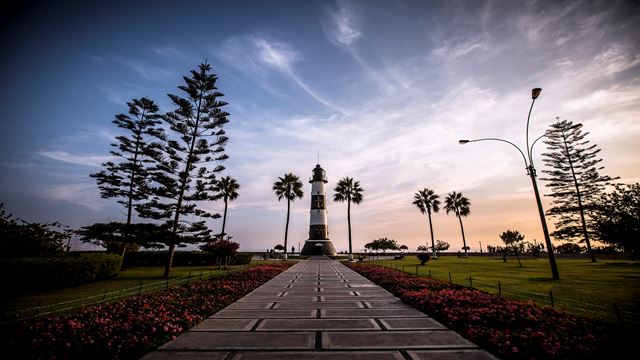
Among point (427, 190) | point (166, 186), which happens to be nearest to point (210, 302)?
point (166, 186)

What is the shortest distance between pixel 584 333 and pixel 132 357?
1017 cm

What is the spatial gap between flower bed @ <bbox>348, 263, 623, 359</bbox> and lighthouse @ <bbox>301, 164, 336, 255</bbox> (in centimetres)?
4457

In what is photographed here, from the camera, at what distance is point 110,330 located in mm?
6703

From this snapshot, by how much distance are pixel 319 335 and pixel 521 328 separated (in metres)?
5.24

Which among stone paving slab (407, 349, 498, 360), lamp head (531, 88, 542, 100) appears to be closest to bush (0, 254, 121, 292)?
stone paving slab (407, 349, 498, 360)

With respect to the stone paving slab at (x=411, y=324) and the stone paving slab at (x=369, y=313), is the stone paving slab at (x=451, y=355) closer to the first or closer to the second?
the stone paving slab at (x=411, y=324)

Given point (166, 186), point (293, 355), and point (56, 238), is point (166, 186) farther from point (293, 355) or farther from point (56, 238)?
point (293, 355)

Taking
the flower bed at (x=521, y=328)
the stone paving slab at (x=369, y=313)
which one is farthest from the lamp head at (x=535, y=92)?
the stone paving slab at (x=369, y=313)

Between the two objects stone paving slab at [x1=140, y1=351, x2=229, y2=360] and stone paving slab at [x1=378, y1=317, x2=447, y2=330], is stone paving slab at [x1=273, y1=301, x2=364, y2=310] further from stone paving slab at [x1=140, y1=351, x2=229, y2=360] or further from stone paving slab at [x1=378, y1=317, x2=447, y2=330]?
stone paving slab at [x1=140, y1=351, x2=229, y2=360]

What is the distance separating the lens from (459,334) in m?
6.75

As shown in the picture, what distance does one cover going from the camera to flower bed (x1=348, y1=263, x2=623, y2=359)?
17.7 feet

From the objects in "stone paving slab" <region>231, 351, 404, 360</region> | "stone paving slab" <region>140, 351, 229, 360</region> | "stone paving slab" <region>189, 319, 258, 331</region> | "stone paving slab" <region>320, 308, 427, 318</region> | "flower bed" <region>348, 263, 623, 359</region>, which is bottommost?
"stone paving slab" <region>140, 351, 229, 360</region>

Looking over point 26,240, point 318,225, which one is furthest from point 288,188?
point 26,240

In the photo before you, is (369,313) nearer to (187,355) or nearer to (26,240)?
(187,355)
